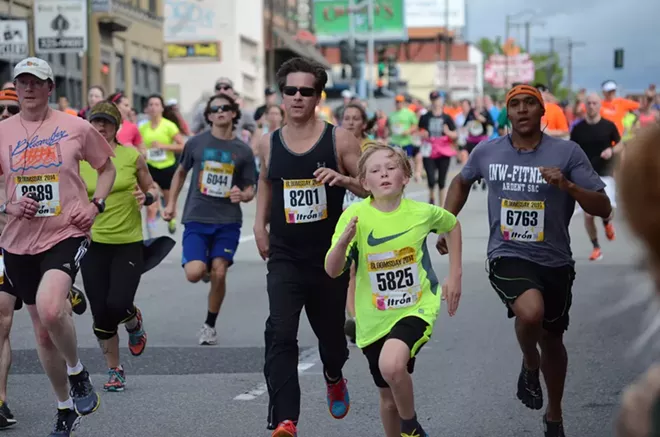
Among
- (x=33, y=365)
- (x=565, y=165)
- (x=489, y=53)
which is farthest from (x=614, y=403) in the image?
(x=489, y=53)

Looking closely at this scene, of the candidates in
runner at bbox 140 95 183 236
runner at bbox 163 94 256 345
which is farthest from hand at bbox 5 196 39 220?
runner at bbox 140 95 183 236

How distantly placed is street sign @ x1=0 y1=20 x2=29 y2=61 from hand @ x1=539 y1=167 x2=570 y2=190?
14.4 m

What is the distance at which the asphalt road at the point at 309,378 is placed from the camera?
7023 mm

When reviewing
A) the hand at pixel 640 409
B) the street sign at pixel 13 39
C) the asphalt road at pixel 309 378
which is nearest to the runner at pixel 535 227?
the asphalt road at pixel 309 378

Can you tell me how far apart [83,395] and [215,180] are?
387 cm

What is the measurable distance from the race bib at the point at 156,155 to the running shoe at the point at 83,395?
35.1ft

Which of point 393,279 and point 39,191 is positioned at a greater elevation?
point 39,191

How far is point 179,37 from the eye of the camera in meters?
67.6

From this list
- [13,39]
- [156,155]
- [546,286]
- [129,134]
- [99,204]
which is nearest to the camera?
[546,286]

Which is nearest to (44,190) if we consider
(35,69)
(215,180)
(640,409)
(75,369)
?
(35,69)

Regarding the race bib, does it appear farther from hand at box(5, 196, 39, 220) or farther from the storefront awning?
the storefront awning

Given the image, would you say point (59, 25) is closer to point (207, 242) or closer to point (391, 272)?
point (207, 242)

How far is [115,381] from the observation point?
8.20m

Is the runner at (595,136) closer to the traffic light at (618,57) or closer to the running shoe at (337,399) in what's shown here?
the running shoe at (337,399)
